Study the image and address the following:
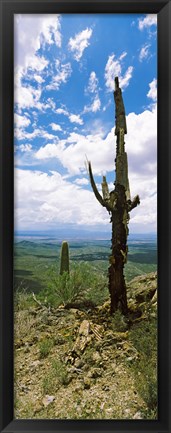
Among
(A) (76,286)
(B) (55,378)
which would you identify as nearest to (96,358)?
(B) (55,378)

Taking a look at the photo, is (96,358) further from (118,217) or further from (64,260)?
(118,217)

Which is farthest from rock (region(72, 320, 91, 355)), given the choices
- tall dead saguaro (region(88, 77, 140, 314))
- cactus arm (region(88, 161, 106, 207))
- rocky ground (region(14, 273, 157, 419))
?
cactus arm (region(88, 161, 106, 207))

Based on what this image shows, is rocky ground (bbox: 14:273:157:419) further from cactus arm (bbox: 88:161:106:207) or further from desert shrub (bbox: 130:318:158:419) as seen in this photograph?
cactus arm (bbox: 88:161:106:207)

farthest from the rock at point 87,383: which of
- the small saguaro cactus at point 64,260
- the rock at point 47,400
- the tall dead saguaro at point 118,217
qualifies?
the small saguaro cactus at point 64,260

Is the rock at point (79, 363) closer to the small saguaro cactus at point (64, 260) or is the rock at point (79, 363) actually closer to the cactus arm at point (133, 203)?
the small saguaro cactus at point (64, 260)
